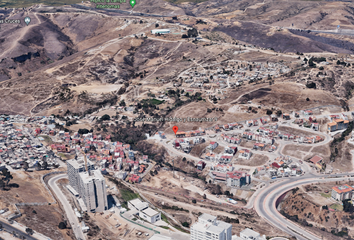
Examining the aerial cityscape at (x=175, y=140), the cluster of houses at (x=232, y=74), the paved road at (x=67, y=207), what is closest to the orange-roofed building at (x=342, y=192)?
the aerial cityscape at (x=175, y=140)

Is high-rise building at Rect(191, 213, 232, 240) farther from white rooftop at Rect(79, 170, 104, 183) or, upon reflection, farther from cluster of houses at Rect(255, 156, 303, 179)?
cluster of houses at Rect(255, 156, 303, 179)

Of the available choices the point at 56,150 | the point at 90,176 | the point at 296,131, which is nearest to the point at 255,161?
the point at 296,131

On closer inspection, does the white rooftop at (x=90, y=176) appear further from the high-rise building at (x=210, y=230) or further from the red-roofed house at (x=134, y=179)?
the high-rise building at (x=210, y=230)

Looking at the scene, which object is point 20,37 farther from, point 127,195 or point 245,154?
point 245,154

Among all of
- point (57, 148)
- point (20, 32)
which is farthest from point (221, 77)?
point (20, 32)

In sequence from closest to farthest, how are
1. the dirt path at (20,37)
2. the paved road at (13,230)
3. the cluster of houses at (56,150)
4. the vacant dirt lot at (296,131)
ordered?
the paved road at (13,230) → the cluster of houses at (56,150) → the vacant dirt lot at (296,131) → the dirt path at (20,37)

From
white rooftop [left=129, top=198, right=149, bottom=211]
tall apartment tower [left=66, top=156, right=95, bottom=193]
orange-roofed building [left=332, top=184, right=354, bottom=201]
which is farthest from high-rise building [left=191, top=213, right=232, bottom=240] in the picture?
orange-roofed building [left=332, top=184, right=354, bottom=201]

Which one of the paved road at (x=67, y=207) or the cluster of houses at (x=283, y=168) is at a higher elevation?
the paved road at (x=67, y=207)

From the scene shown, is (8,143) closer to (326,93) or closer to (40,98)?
(40,98)
